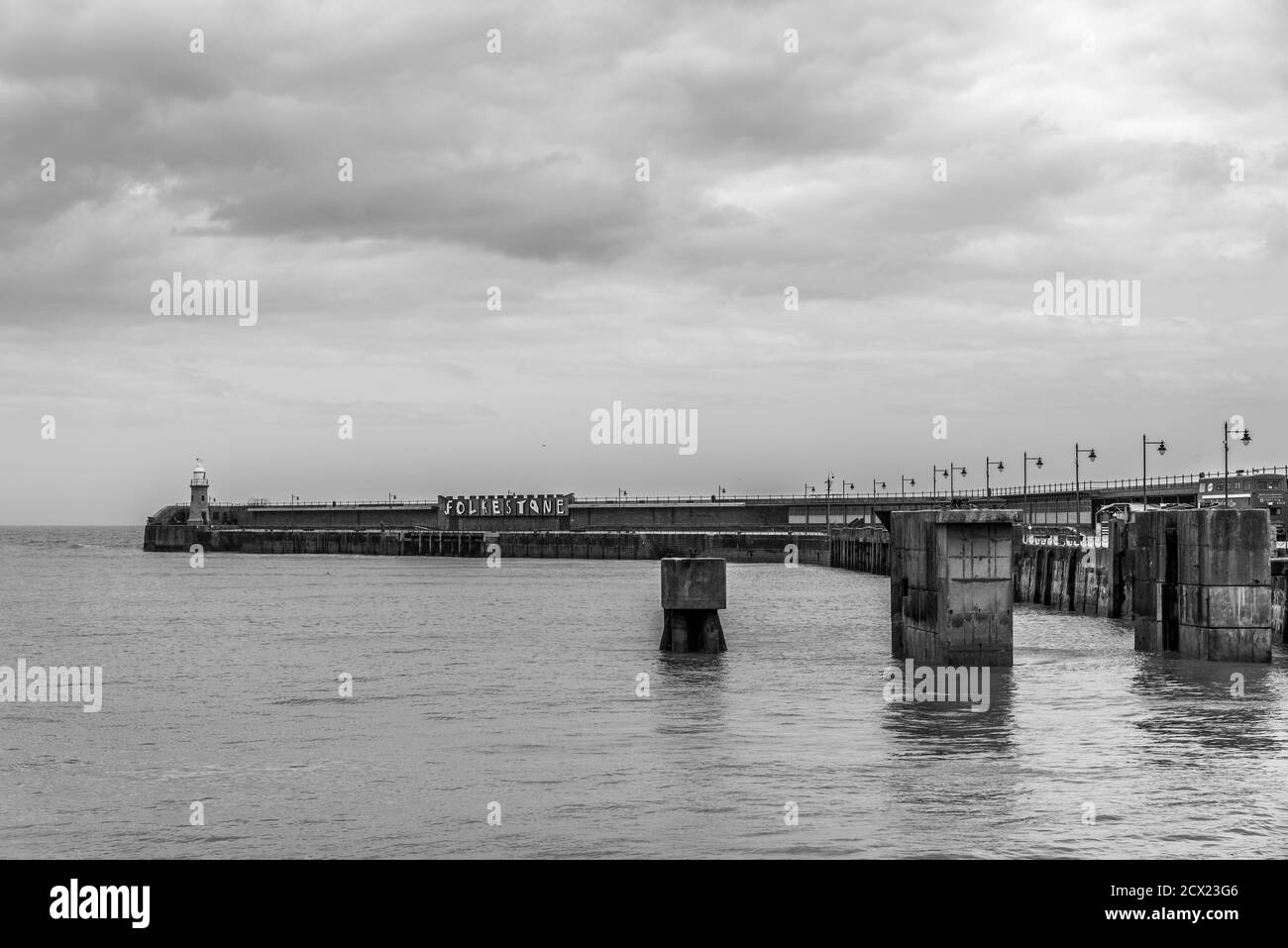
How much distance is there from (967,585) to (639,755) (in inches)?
403

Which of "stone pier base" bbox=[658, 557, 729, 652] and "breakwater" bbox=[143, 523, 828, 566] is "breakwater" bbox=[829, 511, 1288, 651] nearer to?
"stone pier base" bbox=[658, 557, 729, 652]

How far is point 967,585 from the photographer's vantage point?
99.1 feet

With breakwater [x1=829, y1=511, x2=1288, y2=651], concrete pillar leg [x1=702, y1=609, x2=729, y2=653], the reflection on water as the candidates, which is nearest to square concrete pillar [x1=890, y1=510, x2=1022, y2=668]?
breakwater [x1=829, y1=511, x2=1288, y2=651]

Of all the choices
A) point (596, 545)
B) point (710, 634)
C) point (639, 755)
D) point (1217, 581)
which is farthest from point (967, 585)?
point (596, 545)

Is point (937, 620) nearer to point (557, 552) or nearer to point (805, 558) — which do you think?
point (805, 558)

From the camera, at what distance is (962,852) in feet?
52.0

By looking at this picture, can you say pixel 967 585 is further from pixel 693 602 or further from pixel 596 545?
pixel 596 545

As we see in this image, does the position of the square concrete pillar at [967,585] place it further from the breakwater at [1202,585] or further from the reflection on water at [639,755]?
the reflection on water at [639,755]

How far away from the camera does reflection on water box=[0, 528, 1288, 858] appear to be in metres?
17.1

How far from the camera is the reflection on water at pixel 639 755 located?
17.1 meters

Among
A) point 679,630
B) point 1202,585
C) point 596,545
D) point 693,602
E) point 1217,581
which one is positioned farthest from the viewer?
point 596,545

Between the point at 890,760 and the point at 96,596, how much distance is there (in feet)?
248

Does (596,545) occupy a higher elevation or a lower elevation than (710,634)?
lower
